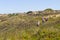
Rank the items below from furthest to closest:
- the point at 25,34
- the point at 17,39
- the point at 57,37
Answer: the point at 25,34 < the point at 17,39 < the point at 57,37

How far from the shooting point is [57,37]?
1434 centimetres

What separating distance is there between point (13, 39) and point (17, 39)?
1.50 feet

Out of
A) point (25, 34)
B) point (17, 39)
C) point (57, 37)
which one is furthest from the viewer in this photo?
point (25, 34)

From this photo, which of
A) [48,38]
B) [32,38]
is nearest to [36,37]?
[32,38]

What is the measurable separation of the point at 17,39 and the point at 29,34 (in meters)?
1.74

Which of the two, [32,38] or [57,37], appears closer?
[57,37]

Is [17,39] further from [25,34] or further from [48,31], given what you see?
[48,31]

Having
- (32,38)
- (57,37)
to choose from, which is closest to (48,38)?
(57,37)

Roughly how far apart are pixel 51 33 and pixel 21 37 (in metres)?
2.43

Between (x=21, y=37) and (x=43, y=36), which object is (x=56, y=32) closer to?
(x=43, y=36)

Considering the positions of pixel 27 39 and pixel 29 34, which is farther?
pixel 29 34

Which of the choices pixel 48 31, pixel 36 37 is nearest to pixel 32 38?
pixel 36 37

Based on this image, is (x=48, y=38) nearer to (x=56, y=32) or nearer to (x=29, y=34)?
(x=56, y=32)

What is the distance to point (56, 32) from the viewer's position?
15.6 m
